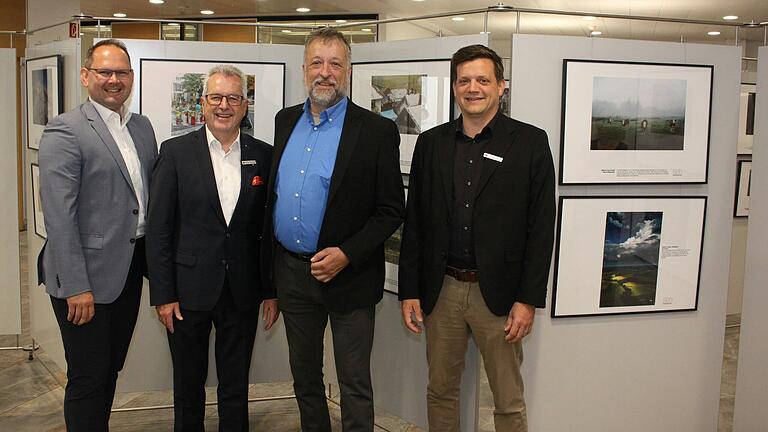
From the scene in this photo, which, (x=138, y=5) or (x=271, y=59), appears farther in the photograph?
(x=138, y=5)

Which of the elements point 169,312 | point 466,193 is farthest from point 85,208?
point 466,193

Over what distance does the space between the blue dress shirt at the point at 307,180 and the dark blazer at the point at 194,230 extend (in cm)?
16

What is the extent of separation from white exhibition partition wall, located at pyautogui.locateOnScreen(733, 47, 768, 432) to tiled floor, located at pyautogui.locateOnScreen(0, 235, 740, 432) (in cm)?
70

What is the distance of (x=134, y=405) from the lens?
13.3 feet

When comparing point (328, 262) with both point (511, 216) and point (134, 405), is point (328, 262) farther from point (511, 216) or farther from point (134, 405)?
point (134, 405)

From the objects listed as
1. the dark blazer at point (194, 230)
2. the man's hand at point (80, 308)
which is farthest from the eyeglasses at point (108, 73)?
the man's hand at point (80, 308)

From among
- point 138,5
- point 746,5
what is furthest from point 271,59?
point 746,5

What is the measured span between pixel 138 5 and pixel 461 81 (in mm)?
8429

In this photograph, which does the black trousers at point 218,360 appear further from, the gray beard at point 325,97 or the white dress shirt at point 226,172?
the gray beard at point 325,97

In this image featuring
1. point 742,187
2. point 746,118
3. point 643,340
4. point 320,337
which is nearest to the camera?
point 320,337

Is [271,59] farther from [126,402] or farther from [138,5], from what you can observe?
[138,5]

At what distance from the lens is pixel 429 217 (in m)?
2.79

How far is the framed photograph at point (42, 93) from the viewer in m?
3.90

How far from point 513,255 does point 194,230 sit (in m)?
1.28
